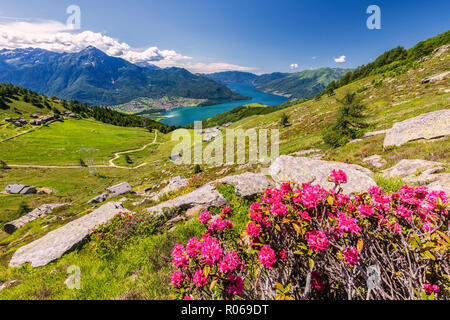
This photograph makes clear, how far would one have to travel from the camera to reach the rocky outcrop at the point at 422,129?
1227cm

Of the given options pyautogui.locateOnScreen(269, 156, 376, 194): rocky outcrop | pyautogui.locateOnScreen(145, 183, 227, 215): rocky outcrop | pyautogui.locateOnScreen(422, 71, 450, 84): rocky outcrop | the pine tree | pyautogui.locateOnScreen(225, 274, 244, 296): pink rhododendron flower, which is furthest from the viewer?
pyautogui.locateOnScreen(422, 71, 450, 84): rocky outcrop

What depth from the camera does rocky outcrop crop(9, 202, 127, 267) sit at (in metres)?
7.76

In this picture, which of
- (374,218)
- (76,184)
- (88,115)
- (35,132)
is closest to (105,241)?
(374,218)

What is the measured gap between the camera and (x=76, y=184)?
44.8m

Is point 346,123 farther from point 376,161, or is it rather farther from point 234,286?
point 234,286

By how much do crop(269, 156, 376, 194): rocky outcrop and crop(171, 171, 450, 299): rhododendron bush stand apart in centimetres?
492

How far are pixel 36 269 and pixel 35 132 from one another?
132 m

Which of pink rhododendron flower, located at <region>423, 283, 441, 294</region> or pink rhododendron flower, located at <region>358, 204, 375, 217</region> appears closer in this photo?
pink rhododendron flower, located at <region>423, 283, 441, 294</region>

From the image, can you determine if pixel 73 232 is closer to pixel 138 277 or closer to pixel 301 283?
pixel 138 277

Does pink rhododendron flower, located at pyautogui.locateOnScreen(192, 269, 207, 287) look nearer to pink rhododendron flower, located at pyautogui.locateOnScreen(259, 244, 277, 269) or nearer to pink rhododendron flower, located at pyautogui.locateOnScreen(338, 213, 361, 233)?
pink rhododendron flower, located at pyautogui.locateOnScreen(259, 244, 277, 269)

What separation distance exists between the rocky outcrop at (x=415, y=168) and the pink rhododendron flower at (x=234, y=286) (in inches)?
390

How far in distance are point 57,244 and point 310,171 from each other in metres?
13.6

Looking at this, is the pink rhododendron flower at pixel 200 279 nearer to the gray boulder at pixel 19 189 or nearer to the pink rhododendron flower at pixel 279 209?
the pink rhododendron flower at pixel 279 209

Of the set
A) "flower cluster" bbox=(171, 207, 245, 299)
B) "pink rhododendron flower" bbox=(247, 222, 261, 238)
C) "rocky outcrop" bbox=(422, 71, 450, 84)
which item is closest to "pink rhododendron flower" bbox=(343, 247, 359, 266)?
"pink rhododendron flower" bbox=(247, 222, 261, 238)
